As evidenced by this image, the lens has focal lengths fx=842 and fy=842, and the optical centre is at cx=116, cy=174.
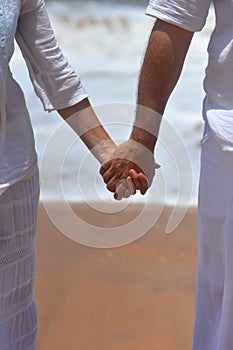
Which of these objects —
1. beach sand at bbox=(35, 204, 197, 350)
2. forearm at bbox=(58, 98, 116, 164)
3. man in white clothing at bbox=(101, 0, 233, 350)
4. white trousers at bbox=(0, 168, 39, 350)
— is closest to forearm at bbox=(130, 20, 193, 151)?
man in white clothing at bbox=(101, 0, 233, 350)

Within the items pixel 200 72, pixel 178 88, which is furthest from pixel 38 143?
pixel 200 72

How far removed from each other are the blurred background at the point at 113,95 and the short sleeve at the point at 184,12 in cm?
20

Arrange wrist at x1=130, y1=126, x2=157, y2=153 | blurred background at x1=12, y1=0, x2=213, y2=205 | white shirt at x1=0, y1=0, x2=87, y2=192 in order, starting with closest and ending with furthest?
white shirt at x1=0, y1=0, x2=87, y2=192 < wrist at x1=130, y1=126, x2=157, y2=153 < blurred background at x1=12, y1=0, x2=213, y2=205

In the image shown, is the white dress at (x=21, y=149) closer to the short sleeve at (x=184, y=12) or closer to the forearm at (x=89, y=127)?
the forearm at (x=89, y=127)

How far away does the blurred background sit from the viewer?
435 cm

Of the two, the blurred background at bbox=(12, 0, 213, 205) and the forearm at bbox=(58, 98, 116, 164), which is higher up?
the forearm at bbox=(58, 98, 116, 164)

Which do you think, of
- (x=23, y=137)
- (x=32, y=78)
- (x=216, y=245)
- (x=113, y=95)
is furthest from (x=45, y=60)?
(x=113, y=95)

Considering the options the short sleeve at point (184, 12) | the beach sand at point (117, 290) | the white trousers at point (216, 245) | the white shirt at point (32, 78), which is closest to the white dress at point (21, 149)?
the white shirt at point (32, 78)

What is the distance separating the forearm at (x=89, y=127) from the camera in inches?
97.2

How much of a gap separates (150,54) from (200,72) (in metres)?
6.54

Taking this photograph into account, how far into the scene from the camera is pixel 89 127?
250 cm

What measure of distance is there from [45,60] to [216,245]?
2.35ft

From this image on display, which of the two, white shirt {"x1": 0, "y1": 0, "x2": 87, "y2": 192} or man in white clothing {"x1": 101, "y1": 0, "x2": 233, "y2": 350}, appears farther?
man in white clothing {"x1": 101, "y1": 0, "x2": 233, "y2": 350}

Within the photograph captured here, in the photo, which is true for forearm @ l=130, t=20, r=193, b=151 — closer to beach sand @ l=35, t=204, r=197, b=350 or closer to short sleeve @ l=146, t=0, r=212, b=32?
short sleeve @ l=146, t=0, r=212, b=32
